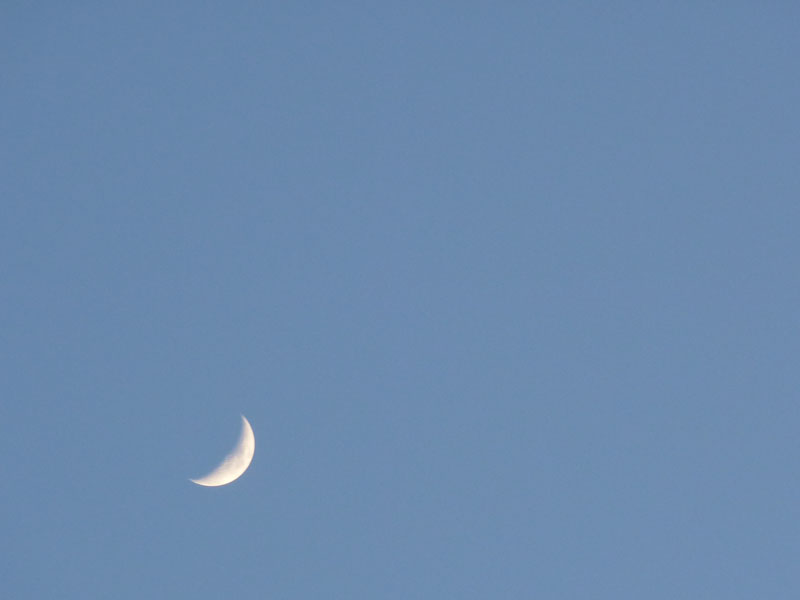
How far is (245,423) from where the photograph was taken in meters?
22.1

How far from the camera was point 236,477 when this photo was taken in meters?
20.6

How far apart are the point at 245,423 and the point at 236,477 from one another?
1747 millimetres

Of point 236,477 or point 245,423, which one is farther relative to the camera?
point 245,423

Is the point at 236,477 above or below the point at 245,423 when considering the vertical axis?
below
